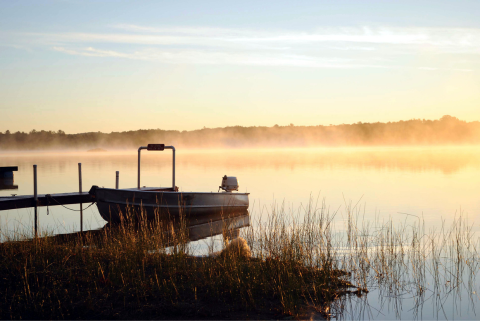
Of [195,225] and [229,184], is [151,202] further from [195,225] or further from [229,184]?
[229,184]

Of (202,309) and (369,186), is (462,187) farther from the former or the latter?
(202,309)

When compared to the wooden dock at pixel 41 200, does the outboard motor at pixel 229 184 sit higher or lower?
higher

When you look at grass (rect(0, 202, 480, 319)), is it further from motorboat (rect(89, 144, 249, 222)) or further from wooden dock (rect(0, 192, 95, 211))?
motorboat (rect(89, 144, 249, 222))

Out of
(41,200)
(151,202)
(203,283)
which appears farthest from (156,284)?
(41,200)

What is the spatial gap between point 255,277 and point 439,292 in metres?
3.36

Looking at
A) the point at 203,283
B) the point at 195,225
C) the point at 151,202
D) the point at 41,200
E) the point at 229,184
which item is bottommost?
the point at 195,225

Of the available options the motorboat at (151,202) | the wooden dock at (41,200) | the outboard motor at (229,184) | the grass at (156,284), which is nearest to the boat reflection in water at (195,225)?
the motorboat at (151,202)

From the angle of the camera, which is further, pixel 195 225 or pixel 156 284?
pixel 195 225

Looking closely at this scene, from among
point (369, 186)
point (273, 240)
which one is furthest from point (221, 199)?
point (369, 186)

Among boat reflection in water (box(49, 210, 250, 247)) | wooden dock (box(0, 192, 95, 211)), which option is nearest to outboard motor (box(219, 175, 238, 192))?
boat reflection in water (box(49, 210, 250, 247))

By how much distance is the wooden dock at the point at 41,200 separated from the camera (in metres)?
13.3

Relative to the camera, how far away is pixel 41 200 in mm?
14461

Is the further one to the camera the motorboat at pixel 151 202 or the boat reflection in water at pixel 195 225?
the motorboat at pixel 151 202

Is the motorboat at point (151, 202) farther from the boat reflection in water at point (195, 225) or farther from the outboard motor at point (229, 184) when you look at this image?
the outboard motor at point (229, 184)
